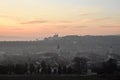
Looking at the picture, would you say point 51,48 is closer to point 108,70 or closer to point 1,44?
point 1,44

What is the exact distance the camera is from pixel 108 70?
52594 mm

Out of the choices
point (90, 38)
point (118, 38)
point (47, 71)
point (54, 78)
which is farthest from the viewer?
point (90, 38)

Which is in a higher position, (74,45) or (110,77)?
(74,45)

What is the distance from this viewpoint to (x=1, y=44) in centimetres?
14612

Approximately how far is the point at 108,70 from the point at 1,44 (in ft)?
321

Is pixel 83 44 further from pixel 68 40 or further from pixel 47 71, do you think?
pixel 47 71

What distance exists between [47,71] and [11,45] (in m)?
97.4

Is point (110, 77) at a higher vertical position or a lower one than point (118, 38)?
lower

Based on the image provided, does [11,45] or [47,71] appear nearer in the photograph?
[47,71]

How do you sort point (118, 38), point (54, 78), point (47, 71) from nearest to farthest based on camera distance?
point (54, 78) → point (47, 71) → point (118, 38)

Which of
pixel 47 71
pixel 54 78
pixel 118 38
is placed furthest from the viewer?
pixel 118 38

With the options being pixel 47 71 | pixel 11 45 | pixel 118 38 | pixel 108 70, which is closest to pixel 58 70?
pixel 47 71

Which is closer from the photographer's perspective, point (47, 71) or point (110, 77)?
point (110, 77)

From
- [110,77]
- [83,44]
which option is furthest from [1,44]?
[110,77]
